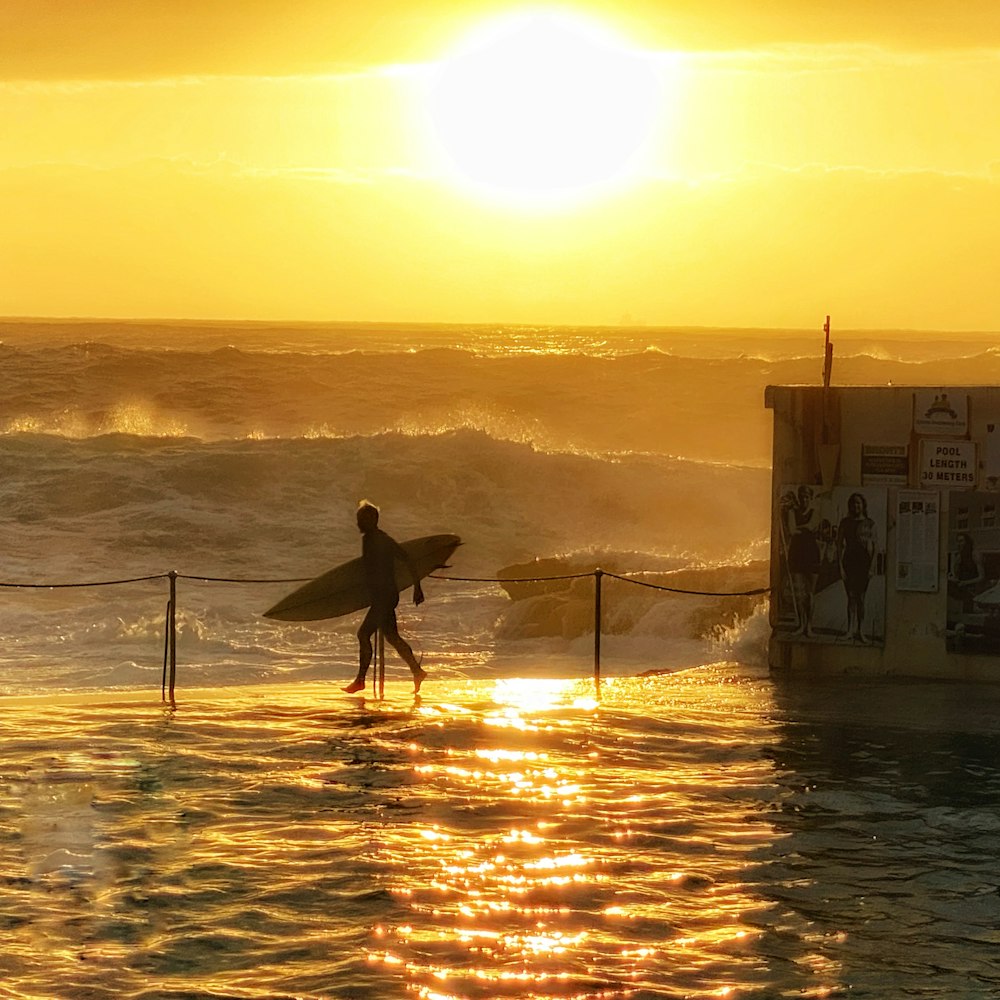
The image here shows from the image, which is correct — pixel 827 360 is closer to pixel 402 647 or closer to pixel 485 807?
pixel 402 647

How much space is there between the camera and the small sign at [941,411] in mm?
15266

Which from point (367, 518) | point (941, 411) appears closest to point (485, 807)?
point (367, 518)

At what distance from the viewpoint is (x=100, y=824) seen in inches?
388

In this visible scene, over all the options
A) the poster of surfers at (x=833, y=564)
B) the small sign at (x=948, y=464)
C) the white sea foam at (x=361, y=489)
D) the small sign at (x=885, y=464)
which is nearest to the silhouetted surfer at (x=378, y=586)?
the poster of surfers at (x=833, y=564)

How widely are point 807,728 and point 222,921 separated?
645cm

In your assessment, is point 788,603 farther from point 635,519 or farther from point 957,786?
point 635,519

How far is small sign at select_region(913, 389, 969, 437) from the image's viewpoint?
50.1 ft

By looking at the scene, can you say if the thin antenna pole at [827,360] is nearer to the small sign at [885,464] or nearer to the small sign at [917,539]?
the small sign at [885,464]

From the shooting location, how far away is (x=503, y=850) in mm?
9320

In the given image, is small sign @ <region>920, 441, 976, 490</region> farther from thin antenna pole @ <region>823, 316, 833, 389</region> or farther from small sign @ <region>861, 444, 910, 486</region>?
thin antenna pole @ <region>823, 316, 833, 389</region>

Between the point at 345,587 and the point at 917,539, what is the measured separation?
557cm

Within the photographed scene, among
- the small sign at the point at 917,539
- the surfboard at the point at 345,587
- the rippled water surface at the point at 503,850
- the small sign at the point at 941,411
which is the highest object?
the small sign at the point at 941,411

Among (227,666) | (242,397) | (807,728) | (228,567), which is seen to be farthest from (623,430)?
(807,728)

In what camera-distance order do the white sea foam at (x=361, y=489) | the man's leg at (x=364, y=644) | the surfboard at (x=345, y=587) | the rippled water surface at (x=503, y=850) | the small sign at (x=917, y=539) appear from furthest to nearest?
the white sea foam at (x=361, y=489) < the surfboard at (x=345, y=587) < the small sign at (x=917, y=539) < the man's leg at (x=364, y=644) < the rippled water surface at (x=503, y=850)
